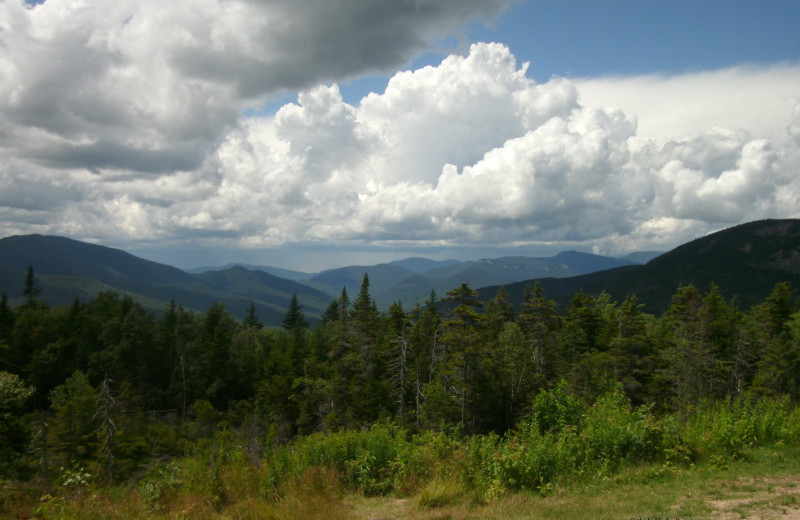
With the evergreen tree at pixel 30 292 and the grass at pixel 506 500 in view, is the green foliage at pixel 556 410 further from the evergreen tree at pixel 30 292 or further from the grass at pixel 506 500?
the evergreen tree at pixel 30 292

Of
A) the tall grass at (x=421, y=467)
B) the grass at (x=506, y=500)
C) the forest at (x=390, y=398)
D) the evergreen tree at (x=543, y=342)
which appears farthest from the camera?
the evergreen tree at (x=543, y=342)

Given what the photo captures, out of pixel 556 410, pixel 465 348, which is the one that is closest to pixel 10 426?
pixel 556 410

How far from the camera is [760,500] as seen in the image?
6.90 metres

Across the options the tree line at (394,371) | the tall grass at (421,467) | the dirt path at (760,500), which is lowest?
the tree line at (394,371)

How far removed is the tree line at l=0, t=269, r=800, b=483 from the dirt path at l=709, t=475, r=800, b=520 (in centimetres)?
1597

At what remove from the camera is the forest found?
8.78 m

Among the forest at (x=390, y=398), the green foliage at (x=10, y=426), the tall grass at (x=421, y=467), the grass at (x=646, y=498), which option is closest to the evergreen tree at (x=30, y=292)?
the forest at (x=390, y=398)

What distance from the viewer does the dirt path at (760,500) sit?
253 inches

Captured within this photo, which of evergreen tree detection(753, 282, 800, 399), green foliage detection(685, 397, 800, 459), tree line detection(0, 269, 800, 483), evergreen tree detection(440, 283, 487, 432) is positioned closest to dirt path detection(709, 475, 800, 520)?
green foliage detection(685, 397, 800, 459)

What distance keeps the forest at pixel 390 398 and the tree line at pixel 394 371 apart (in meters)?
0.22

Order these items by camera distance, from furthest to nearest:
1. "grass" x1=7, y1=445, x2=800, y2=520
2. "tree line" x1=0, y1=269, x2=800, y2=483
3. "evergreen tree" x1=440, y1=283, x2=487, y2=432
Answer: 1. "tree line" x1=0, y1=269, x2=800, y2=483
2. "evergreen tree" x1=440, y1=283, x2=487, y2=432
3. "grass" x1=7, y1=445, x2=800, y2=520

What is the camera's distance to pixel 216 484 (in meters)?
8.48

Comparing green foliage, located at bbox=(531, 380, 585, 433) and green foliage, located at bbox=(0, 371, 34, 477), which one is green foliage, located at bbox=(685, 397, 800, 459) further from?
green foliage, located at bbox=(0, 371, 34, 477)

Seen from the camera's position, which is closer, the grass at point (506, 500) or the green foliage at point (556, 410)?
the grass at point (506, 500)
